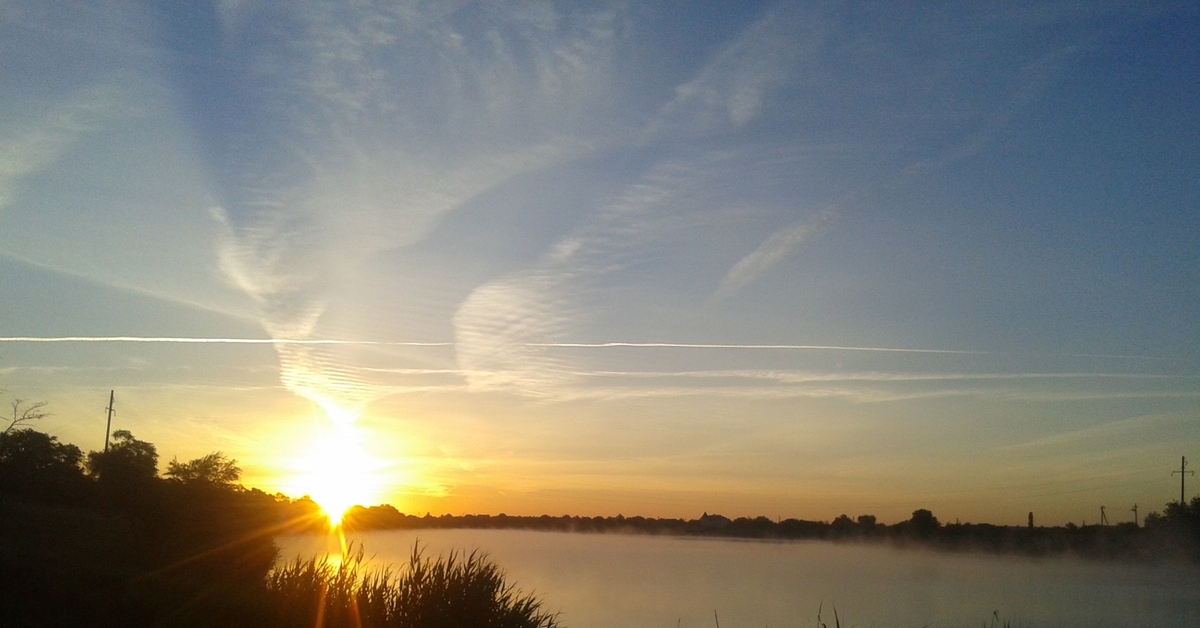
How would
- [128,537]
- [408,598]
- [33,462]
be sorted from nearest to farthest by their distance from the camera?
[408,598], [128,537], [33,462]

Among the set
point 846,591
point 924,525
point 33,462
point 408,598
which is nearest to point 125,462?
point 33,462

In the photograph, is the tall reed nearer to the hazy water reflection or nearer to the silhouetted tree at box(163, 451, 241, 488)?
the hazy water reflection

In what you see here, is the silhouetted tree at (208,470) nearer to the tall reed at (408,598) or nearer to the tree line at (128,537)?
the tree line at (128,537)

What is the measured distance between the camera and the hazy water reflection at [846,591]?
1722 inches

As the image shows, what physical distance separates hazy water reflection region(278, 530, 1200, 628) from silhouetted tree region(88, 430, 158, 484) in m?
9.35

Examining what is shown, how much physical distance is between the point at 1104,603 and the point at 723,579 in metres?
27.8

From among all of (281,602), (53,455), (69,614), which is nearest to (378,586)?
(281,602)

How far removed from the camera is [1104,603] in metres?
55.2

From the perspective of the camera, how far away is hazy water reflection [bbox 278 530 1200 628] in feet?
143

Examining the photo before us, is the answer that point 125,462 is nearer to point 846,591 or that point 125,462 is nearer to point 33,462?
point 33,462

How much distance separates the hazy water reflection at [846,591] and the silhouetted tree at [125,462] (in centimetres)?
935

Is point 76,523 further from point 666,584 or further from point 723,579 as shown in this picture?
point 723,579

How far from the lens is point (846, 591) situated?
62.4m

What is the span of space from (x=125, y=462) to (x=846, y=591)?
49.6 meters
